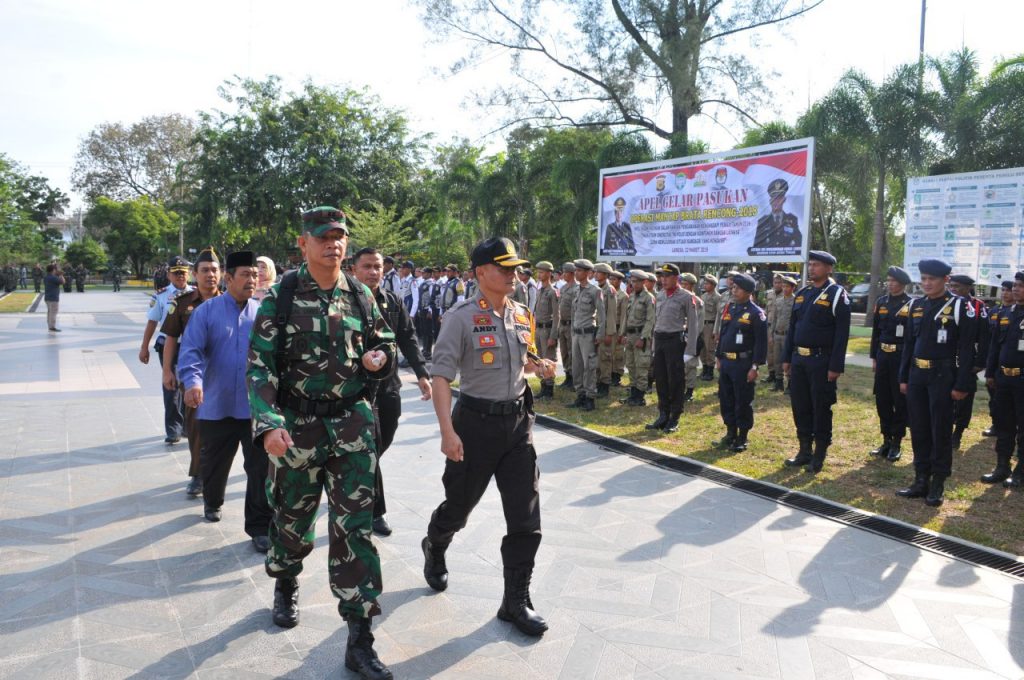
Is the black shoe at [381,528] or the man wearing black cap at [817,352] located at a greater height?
the man wearing black cap at [817,352]

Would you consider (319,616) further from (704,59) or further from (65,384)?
(704,59)

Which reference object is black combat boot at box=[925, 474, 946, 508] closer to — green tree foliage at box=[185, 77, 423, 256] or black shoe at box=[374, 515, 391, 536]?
black shoe at box=[374, 515, 391, 536]

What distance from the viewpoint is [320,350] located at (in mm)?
3203

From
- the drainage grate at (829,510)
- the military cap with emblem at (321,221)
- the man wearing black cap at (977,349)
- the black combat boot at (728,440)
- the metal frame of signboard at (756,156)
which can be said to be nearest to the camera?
the military cap with emblem at (321,221)

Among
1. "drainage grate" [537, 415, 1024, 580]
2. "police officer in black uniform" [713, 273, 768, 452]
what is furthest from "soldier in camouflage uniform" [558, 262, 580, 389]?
"police officer in black uniform" [713, 273, 768, 452]

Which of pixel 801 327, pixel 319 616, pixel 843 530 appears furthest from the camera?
pixel 801 327

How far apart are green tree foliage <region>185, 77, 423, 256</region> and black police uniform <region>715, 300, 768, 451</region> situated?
29.5 m

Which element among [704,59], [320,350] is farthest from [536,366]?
[704,59]

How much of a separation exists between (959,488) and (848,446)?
1537 millimetres

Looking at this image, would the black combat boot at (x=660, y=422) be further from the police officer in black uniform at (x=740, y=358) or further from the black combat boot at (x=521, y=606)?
the black combat boot at (x=521, y=606)

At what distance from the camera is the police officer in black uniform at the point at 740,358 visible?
284 inches

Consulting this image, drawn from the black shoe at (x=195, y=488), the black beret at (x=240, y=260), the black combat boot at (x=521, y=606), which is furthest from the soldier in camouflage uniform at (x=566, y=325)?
the black combat boot at (x=521, y=606)

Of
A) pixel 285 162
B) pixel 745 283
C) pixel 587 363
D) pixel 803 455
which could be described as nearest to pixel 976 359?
pixel 803 455

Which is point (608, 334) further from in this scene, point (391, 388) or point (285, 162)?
point (285, 162)
